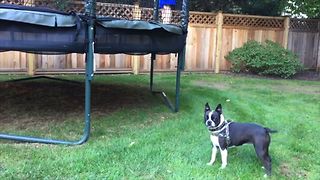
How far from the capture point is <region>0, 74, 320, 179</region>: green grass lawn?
11.9ft

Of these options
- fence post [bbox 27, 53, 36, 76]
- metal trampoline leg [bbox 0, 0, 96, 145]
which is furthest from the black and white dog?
fence post [bbox 27, 53, 36, 76]

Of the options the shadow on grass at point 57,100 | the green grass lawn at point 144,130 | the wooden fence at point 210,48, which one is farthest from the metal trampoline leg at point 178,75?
the wooden fence at point 210,48

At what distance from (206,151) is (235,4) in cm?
909

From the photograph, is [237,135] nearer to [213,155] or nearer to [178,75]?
[213,155]

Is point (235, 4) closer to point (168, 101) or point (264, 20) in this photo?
point (264, 20)

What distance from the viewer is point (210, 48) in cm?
1133

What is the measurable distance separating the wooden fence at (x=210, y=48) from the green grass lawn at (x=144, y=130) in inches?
64.0

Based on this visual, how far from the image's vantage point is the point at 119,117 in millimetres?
5562

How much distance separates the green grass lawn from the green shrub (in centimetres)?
218

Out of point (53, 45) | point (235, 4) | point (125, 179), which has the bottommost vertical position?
point (125, 179)

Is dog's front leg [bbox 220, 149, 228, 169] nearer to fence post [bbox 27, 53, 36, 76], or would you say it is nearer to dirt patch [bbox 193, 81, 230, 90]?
dirt patch [bbox 193, 81, 230, 90]

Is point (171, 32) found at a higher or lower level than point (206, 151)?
higher

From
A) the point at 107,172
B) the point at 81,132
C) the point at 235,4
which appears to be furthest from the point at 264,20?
the point at 107,172

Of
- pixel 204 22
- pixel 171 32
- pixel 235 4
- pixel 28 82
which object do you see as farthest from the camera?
pixel 235 4
